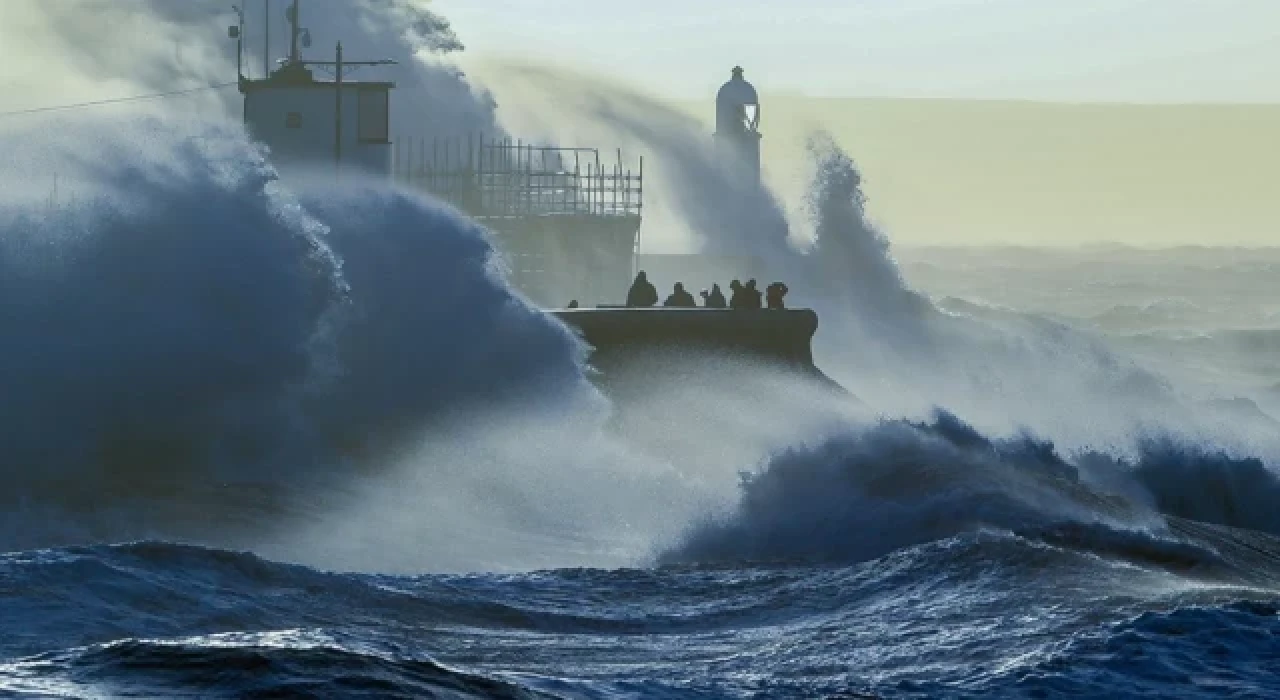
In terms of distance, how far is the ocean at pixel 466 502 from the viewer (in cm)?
1180

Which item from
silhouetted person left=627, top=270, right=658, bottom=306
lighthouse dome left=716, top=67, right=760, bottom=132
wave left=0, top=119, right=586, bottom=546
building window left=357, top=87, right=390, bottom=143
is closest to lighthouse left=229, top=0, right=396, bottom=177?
building window left=357, top=87, right=390, bottom=143

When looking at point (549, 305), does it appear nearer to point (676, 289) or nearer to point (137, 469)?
point (676, 289)

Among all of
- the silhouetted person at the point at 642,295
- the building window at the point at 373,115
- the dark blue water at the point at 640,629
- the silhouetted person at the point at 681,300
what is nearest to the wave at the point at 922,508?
the dark blue water at the point at 640,629

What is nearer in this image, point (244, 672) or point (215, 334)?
point (244, 672)

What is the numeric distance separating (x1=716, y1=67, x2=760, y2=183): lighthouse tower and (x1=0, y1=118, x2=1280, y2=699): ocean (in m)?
16.0

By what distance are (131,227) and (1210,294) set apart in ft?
274

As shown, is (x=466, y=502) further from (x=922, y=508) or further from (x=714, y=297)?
(x=714, y=297)

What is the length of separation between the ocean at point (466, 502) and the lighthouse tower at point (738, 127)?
1596 centimetres

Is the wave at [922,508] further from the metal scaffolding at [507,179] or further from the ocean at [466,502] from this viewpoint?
the metal scaffolding at [507,179]

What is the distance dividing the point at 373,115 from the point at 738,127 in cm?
1646

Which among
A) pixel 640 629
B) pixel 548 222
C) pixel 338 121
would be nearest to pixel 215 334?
pixel 640 629

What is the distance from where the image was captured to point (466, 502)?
19.4 m

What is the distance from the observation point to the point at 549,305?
121ft

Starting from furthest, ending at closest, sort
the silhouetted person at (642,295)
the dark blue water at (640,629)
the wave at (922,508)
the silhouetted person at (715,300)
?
1. the silhouetted person at (715,300)
2. the silhouetted person at (642,295)
3. the wave at (922,508)
4. the dark blue water at (640,629)
